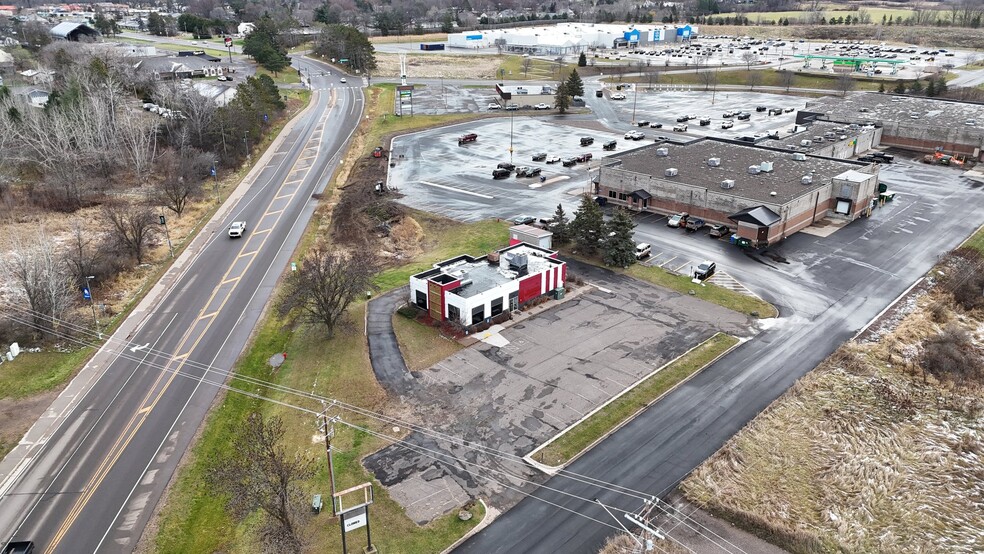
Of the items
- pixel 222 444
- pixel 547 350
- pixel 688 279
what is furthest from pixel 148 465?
pixel 688 279

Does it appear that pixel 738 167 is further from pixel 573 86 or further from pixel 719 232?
pixel 573 86

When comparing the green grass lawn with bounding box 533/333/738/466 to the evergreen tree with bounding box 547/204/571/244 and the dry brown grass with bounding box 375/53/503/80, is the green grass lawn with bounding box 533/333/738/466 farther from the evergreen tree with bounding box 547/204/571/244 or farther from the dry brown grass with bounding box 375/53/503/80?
the dry brown grass with bounding box 375/53/503/80

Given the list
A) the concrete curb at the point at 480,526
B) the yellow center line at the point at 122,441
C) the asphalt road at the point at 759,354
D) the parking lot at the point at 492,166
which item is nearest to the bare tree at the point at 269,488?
the yellow center line at the point at 122,441

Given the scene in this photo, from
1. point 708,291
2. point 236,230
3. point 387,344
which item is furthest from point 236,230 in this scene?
point 708,291

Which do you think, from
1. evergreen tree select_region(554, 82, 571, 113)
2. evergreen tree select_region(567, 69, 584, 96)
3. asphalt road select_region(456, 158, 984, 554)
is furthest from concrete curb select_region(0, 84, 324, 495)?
evergreen tree select_region(567, 69, 584, 96)

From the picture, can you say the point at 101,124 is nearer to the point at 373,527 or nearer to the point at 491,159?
the point at 491,159
